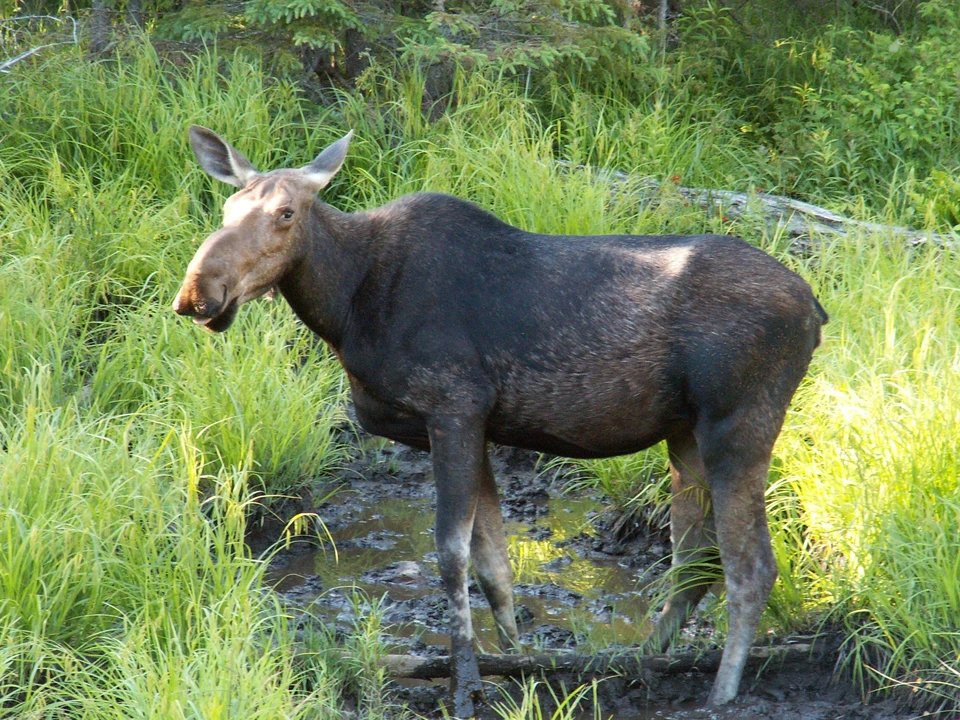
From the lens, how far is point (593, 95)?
921 cm

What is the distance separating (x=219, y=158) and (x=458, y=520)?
1850 mm

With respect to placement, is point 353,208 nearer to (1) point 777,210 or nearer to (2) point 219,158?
(1) point 777,210

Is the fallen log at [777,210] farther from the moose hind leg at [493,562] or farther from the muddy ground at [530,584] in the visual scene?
the moose hind leg at [493,562]

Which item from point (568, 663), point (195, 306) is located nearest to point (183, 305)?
point (195, 306)

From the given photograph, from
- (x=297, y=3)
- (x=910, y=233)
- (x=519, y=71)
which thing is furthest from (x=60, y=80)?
(x=910, y=233)

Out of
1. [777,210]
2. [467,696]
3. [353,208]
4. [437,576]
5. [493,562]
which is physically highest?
[777,210]

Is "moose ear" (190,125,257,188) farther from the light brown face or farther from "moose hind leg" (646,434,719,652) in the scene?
"moose hind leg" (646,434,719,652)

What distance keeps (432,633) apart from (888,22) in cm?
789

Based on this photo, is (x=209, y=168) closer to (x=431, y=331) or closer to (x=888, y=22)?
(x=431, y=331)

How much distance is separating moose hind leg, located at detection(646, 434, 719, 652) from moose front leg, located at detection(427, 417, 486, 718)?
2.90 feet

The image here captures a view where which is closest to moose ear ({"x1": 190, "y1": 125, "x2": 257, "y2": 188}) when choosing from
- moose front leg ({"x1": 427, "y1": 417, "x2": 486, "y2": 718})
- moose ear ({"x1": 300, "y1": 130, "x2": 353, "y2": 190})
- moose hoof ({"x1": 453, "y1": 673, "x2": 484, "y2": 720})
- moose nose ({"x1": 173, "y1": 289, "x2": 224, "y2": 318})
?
moose ear ({"x1": 300, "y1": 130, "x2": 353, "y2": 190})

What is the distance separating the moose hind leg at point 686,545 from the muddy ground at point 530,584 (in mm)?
135

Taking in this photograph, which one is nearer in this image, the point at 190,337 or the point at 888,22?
the point at 190,337

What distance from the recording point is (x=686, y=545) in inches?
199
